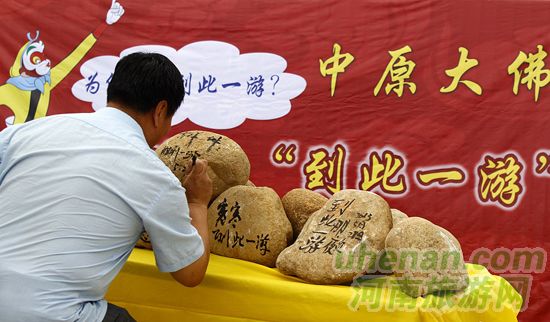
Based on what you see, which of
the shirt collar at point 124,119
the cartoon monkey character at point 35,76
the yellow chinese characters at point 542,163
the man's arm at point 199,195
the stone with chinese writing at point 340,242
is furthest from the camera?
the cartoon monkey character at point 35,76

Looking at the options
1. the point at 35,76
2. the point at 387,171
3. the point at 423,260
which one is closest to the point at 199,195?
the point at 423,260

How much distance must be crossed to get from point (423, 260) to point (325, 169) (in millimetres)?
1648

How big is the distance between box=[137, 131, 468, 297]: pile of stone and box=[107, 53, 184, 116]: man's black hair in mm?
461

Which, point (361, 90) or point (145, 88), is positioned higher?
point (361, 90)

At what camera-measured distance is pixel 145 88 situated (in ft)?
4.15

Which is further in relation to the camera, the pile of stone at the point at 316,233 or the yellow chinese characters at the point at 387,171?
the yellow chinese characters at the point at 387,171

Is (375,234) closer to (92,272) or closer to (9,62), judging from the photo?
(92,272)

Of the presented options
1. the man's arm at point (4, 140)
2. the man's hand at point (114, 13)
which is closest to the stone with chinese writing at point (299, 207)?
the man's arm at point (4, 140)

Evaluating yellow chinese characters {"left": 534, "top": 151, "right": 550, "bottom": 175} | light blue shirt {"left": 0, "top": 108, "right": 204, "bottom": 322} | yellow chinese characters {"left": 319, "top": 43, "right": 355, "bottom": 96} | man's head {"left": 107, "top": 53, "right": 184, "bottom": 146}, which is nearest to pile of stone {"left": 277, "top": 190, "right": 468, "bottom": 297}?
light blue shirt {"left": 0, "top": 108, "right": 204, "bottom": 322}

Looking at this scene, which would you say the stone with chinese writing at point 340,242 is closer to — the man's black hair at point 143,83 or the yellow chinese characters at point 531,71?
the man's black hair at point 143,83

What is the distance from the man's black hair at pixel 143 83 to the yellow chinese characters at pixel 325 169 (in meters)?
1.88

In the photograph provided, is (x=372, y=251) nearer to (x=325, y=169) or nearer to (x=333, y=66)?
(x=325, y=169)

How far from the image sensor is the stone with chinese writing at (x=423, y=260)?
4.82 feet

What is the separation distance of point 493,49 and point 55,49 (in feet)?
8.08
